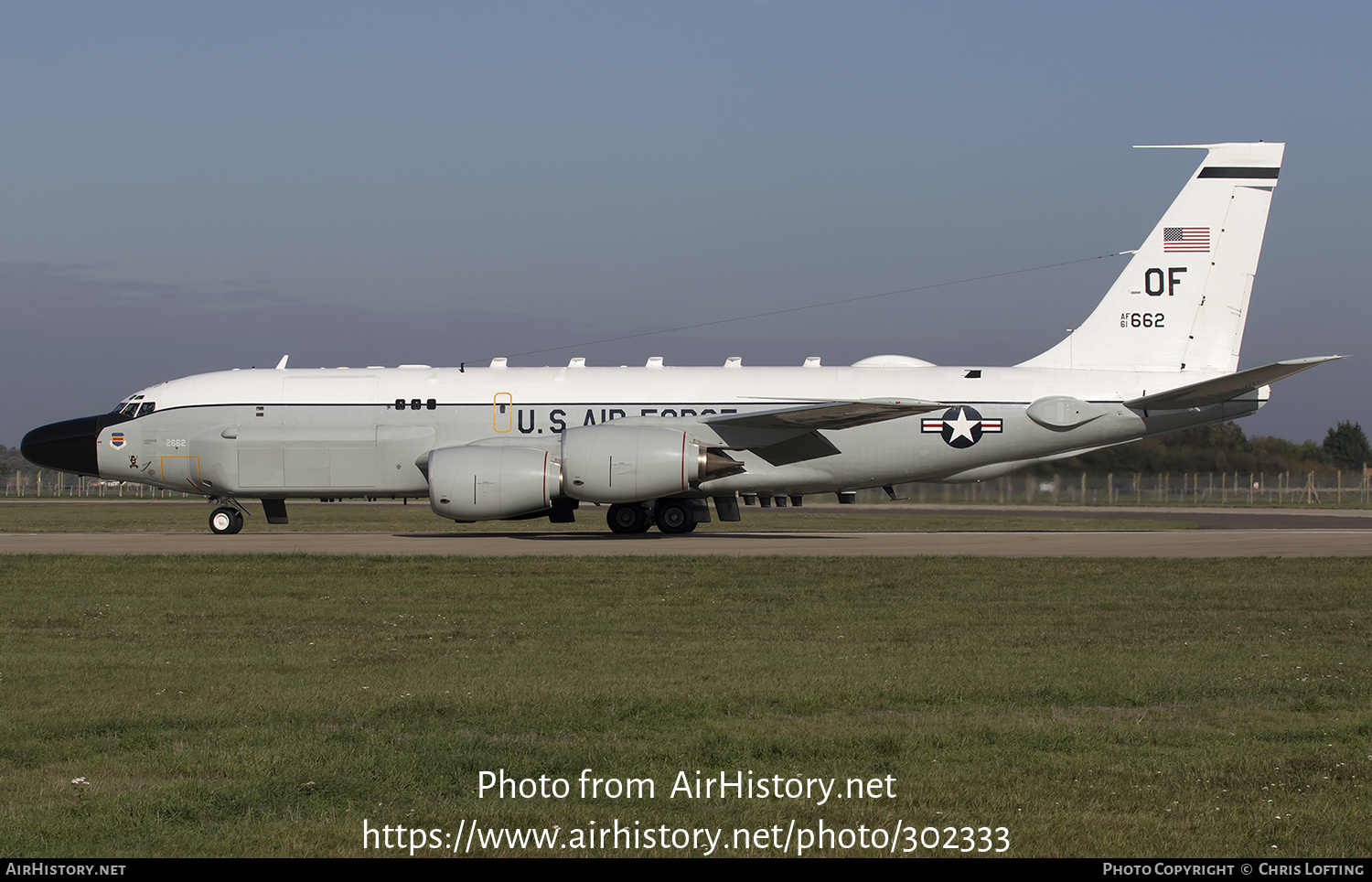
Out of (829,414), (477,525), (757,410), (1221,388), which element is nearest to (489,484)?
(757,410)

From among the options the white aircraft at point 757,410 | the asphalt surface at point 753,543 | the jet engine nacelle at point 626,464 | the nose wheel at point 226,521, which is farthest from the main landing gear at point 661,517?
the nose wheel at point 226,521

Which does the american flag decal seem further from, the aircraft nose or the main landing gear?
the aircraft nose

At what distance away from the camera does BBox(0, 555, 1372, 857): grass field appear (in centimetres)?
537

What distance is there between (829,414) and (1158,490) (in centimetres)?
2196

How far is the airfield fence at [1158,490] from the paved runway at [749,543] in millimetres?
8496

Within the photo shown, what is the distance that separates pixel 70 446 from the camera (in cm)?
2714

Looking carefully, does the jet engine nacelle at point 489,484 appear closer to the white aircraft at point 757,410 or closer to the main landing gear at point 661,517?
the white aircraft at point 757,410

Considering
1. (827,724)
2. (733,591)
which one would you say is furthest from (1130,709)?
(733,591)

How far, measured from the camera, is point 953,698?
8141 millimetres

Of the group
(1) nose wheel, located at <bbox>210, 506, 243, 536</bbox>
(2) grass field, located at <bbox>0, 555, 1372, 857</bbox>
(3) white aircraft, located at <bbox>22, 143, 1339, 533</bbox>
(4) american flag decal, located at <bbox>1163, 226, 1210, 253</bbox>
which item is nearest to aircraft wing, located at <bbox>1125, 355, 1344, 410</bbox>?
(3) white aircraft, located at <bbox>22, 143, 1339, 533</bbox>

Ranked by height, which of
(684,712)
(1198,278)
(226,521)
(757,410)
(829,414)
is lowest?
(684,712)

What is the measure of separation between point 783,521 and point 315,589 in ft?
71.1

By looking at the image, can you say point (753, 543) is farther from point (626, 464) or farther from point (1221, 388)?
point (1221, 388)

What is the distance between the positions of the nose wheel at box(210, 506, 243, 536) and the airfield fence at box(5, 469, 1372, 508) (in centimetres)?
877
